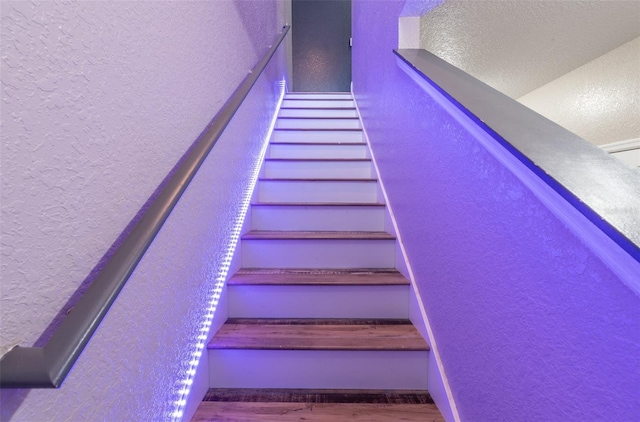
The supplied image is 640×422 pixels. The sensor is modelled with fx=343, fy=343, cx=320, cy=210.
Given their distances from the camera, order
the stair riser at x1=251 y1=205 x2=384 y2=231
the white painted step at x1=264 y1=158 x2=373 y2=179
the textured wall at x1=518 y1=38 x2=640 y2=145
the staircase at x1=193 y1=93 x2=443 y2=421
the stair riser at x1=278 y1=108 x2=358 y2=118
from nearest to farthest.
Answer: the staircase at x1=193 y1=93 x2=443 y2=421
the textured wall at x1=518 y1=38 x2=640 y2=145
the stair riser at x1=251 y1=205 x2=384 y2=231
the white painted step at x1=264 y1=158 x2=373 y2=179
the stair riser at x1=278 y1=108 x2=358 y2=118

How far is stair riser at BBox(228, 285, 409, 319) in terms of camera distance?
144 cm

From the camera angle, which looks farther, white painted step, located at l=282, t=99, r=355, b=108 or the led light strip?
white painted step, located at l=282, t=99, r=355, b=108

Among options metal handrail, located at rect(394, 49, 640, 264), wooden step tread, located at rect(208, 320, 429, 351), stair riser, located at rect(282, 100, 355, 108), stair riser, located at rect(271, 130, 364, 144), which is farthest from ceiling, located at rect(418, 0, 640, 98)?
stair riser, located at rect(282, 100, 355, 108)

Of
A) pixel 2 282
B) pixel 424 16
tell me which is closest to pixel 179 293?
pixel 2 282

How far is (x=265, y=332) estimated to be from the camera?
1.31m

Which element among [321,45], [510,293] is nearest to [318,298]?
[510,293]

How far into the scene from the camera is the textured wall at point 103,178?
0.46 m

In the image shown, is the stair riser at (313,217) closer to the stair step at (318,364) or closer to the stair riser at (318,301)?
the stair riser at (318,301)

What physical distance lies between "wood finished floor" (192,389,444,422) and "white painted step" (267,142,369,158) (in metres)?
1.78

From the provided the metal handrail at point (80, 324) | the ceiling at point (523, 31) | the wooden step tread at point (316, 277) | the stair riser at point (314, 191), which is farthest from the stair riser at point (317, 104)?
the metal handrail at point (80, 324)

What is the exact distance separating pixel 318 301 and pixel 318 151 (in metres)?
1.45

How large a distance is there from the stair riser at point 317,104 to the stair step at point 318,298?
2.55m

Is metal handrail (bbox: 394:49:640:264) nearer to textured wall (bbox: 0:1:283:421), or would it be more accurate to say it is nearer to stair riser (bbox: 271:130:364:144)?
textured wall (bbox: 0:1:283:421)

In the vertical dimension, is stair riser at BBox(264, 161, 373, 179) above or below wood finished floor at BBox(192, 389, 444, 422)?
above
